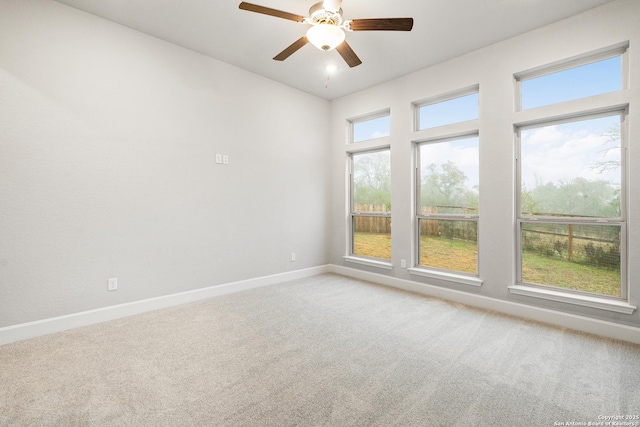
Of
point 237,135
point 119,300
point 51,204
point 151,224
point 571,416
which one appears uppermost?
point 237,135

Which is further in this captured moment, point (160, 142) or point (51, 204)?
point (160, 142)

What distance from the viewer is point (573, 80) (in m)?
2.98

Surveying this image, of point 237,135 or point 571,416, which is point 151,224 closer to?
point 237,135

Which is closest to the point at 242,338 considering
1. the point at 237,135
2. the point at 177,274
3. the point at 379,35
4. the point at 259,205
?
the point at 177,274

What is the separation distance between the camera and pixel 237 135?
404 cm

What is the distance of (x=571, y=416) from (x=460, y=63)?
11.9 feet

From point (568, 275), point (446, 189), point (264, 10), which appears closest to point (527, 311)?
point (568, 275)

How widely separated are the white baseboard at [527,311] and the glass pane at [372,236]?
1.34 ft

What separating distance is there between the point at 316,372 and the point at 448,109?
11.7 feet

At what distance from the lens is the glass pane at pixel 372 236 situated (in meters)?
4.62

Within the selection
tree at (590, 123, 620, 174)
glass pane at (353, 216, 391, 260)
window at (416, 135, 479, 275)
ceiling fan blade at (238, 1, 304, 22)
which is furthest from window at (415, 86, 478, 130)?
ceiling fan blade at (238, 1, 304, 22)

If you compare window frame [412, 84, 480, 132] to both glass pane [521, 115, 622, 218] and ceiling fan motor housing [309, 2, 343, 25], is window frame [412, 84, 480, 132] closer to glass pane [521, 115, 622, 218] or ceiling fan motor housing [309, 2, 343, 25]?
glass pane [521, 115, 622, 218]

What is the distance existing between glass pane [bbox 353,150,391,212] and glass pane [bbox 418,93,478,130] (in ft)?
2.49

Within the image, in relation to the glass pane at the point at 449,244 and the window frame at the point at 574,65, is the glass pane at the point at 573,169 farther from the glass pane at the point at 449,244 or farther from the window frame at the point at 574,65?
the glass pane at the point at 449,244
